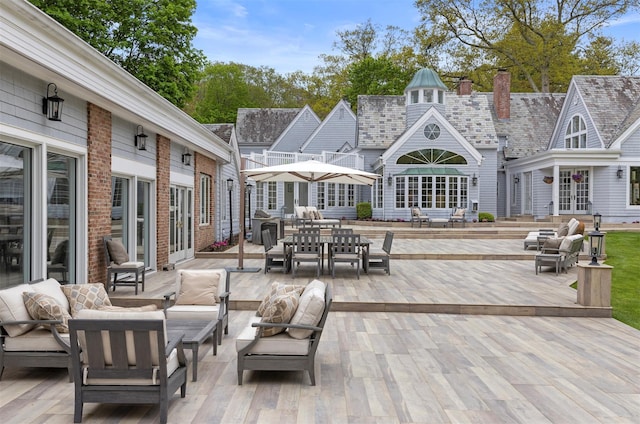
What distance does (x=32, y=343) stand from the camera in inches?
181

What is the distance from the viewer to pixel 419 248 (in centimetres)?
1494

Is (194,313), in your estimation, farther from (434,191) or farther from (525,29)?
(525,29)

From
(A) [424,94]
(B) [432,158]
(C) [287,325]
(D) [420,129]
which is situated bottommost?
(C) [287,325]

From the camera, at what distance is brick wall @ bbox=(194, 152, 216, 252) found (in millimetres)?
13734

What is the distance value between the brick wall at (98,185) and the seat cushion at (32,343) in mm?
3281

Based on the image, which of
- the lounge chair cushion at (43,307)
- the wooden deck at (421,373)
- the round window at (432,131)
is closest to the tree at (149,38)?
the round window at (432,131)

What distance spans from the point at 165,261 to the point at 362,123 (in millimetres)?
16639

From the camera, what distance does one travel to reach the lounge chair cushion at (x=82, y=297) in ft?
16.6

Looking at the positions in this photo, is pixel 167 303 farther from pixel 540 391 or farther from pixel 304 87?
pixel 304 87

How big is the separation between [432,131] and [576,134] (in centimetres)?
684

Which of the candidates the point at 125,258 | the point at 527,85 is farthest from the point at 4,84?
the point at 527,85

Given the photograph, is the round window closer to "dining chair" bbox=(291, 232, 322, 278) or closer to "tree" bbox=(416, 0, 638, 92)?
"tree" bbox=(416, 0, 638, 92)

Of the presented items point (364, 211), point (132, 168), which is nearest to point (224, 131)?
point (132, 168)

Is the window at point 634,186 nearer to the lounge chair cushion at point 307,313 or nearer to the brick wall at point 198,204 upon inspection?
the brick wall at point 198,204
